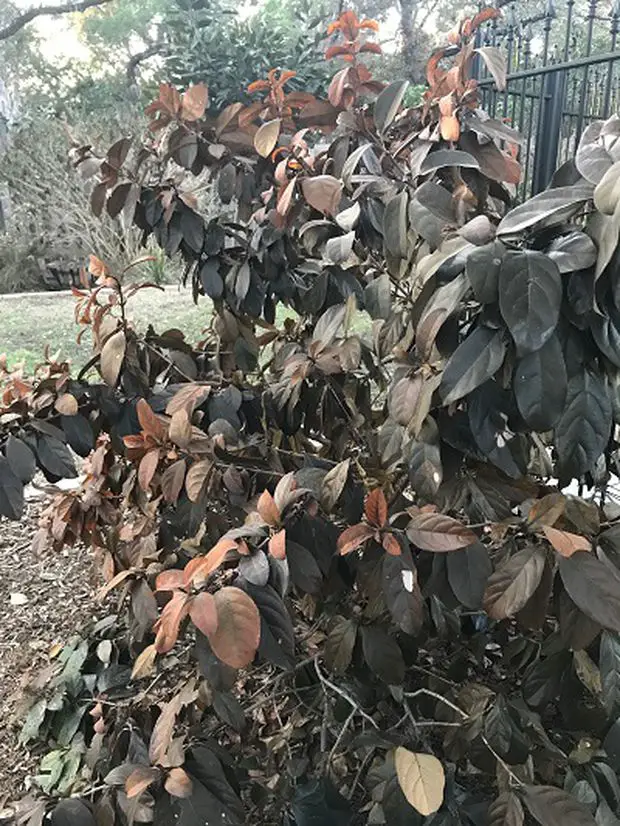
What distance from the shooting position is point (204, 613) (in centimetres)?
68

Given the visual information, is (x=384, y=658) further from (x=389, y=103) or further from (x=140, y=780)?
(x=389, y=103)

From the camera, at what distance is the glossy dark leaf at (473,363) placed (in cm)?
69

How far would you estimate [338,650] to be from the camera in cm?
112

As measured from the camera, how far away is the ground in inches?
68.6

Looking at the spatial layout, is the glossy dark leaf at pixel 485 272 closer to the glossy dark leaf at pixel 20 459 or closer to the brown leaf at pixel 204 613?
the brown leaf at pixel 204 613

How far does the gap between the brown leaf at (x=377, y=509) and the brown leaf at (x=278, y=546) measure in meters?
0.11

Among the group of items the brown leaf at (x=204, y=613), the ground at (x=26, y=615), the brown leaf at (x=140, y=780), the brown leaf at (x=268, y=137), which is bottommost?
the ground at (x=26, y=615)

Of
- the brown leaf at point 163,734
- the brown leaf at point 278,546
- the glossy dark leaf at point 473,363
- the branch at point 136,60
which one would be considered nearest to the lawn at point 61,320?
the brown leaf at point 163,734

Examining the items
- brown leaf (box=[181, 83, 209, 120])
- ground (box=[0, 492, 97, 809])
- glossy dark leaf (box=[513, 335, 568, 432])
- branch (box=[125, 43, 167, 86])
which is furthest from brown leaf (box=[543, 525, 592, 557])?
branch (box=[125, 43, 167, 86])

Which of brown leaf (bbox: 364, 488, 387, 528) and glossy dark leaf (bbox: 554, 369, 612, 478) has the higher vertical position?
glossy dark leaf (bbox: 554, 369, 612, 478)

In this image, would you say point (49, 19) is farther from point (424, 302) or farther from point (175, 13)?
point (424, 302)

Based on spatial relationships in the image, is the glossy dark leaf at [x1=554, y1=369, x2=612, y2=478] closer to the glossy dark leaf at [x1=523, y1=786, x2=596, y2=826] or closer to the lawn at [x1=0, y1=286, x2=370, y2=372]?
the glossy dark leaf at [x1=523, y1=786, x2=596, y2=826]

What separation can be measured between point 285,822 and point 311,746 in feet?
0.94

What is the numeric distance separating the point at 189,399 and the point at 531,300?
0.65 metres
